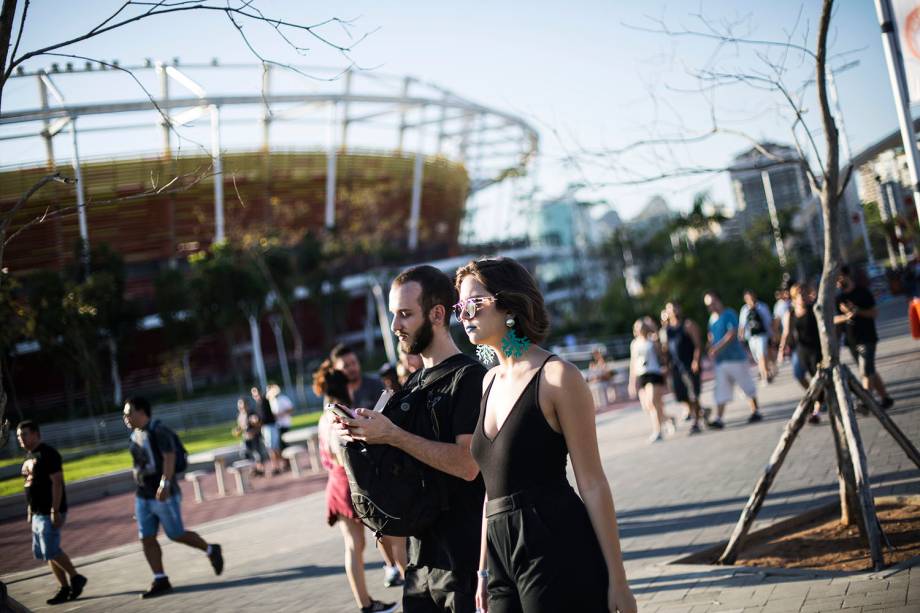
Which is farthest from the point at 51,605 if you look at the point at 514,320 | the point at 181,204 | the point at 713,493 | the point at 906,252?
the point at 181,204

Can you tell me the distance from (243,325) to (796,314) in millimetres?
36556

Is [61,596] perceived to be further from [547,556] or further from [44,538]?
[547,556]

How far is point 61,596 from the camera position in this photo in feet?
28.1

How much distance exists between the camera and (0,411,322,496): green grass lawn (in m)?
8.59

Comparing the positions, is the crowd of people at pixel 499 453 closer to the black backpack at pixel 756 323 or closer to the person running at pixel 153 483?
the person running at pixel 153 483

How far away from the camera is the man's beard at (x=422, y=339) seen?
3754mm

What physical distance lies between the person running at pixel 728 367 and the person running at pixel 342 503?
740 centimetres

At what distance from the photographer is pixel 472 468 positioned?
3.40 metres

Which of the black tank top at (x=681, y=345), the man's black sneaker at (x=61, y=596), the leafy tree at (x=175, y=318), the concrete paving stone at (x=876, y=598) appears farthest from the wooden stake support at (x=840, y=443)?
the leafy tree at (x=175, y=318)

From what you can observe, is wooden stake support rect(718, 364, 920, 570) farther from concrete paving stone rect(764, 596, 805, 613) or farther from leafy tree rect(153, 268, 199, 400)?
leafy tree rect(153, 268, 199, 400)

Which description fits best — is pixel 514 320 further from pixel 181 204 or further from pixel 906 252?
pixel 181 204

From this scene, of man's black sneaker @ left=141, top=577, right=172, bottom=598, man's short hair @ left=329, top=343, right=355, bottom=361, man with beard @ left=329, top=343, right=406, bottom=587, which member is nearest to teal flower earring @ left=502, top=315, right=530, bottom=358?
man with beard @ left=329, top=343, right=406, bottom=587

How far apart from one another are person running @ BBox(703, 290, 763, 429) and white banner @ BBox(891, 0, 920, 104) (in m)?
7.32

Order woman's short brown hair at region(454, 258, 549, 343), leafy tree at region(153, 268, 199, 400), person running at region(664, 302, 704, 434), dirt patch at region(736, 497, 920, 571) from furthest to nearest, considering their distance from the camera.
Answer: leafy tree at region(153, 268, 199, 400), person running at region(664, 302, 704, 434), dirt patch at region(736, 497, 920, 571), woman's short brown hair at region(454, 258, 549, 343)
